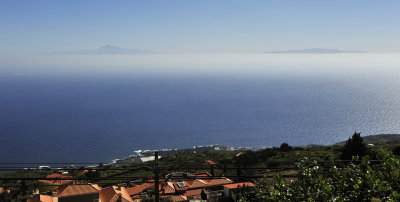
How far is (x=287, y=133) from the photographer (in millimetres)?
99312

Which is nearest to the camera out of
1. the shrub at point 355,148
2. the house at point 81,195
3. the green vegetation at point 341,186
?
the green vegetation at point 341,186

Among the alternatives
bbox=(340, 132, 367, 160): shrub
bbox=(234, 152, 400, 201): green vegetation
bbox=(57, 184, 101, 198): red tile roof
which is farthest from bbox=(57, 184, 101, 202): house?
bbox=(340, 132, 367, 160): shrub

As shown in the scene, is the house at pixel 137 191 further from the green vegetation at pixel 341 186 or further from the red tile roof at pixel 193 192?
the green vegetation at pixel 341 186

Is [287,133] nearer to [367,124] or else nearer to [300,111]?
[367,124]

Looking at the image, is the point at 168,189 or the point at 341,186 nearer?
the point at 341,186

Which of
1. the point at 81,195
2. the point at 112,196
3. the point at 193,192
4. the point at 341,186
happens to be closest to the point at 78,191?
the point at 81,195

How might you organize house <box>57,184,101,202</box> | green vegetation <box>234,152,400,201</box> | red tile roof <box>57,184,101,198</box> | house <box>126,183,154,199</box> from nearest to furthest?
green vegetation <box>234,152,400,201</box> < house <box>57,184,101,202</box> < red tile roof <box>57,184,101,198</box> < house <box>126,183,154,199</box>

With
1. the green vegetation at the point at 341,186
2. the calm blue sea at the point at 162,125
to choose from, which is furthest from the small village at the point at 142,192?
the calm blue sea at the point at 162,125

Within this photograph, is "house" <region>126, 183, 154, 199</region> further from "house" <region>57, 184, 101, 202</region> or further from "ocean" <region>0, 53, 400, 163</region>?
"ocean" <region>0, 53, 400, 163</region>

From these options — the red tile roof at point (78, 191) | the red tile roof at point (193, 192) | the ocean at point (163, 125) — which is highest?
the red tile roof at point (78, 191)

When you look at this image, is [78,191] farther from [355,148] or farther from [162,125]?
[162,125]

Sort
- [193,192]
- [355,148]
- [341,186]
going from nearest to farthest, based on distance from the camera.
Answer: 1. [341,186]
2. [193,192]
3. [355,148]

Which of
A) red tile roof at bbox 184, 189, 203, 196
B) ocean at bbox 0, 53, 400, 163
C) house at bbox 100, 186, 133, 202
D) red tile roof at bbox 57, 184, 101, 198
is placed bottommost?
ocean at bbox 0, 53, 400, 163

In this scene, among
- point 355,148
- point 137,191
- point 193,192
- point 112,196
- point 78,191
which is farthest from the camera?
point 355,148
